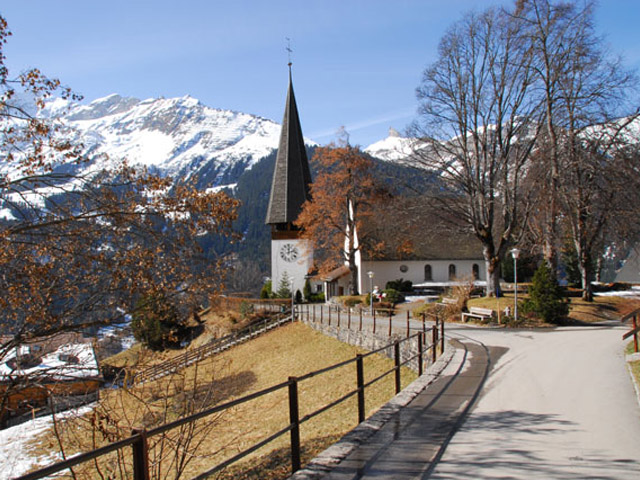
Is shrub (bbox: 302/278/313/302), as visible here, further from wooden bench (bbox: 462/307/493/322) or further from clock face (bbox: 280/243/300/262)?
wooden bench (bbox: 462/307/493/322)

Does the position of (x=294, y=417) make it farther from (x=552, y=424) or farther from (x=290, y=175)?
(x=290, y=175)

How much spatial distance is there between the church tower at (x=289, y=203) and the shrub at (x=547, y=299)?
27614mm

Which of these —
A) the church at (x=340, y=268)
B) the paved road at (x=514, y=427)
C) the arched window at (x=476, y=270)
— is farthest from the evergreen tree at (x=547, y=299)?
the arched window at (x=476, y=270)

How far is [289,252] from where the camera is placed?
49219 mm

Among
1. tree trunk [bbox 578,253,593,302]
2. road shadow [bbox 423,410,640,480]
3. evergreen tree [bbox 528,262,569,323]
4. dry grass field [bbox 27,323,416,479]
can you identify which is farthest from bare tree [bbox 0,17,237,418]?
tree trunk [bbox 578,253,593,302]

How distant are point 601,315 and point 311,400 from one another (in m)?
15.1

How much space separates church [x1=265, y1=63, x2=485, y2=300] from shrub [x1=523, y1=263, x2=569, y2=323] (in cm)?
648

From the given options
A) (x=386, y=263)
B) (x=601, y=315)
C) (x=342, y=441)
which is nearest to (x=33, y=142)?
(x=342, y=441)

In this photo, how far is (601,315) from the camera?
2322 cm

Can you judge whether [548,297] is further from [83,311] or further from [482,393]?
[83,311]

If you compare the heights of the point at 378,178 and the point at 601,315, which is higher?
the point at 378,178

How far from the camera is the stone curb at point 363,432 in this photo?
526 centimetres

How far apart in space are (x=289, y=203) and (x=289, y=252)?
4739mm

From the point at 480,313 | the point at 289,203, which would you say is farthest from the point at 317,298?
the point at 480,313
